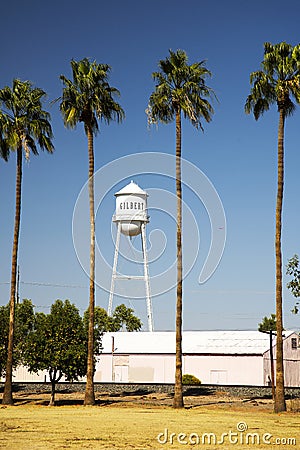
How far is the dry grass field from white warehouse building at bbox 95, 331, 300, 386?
64.9 feet

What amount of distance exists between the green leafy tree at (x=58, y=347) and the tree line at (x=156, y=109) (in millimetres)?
1767

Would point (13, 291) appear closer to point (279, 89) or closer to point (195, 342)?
point (279, 89)

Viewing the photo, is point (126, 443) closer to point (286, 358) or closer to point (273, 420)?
point (273, 420)

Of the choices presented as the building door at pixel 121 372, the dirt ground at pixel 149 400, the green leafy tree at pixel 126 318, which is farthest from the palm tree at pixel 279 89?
the green leafy tree at pixel 126 318

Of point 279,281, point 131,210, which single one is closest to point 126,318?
point 131,210

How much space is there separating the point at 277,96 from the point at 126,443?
21.1 metres

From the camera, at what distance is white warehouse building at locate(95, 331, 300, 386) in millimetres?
61656

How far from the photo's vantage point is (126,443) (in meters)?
22.0

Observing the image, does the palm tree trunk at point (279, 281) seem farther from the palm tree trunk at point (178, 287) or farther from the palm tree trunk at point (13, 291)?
the palm tree trunk at point (13, 291)

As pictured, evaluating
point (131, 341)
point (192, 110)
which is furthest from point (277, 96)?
point (131, 341)

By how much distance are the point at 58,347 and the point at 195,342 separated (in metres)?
28.7

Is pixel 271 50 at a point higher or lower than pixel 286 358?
higher

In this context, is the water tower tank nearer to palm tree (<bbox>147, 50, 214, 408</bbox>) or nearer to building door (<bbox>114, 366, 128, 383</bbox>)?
building door (<bbox>114, 366, 128, 383</bbox>)

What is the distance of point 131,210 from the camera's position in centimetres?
7656
